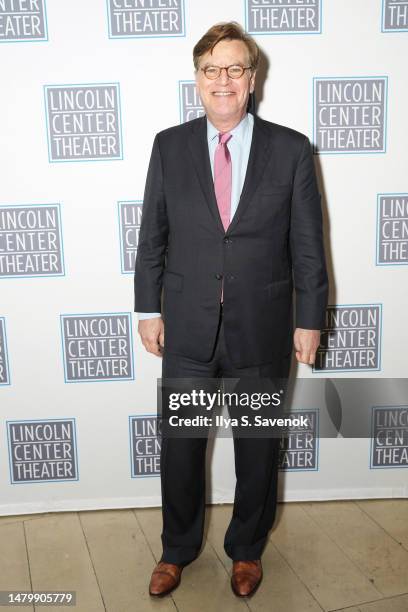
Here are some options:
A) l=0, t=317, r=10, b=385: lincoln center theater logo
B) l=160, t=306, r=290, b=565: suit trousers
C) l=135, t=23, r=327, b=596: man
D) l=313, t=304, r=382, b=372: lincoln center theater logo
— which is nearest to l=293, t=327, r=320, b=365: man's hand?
l=135, t=23, r=327, b=596: man

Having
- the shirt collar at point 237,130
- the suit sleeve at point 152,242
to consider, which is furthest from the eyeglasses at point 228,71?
the suit sleeve at point 152,242

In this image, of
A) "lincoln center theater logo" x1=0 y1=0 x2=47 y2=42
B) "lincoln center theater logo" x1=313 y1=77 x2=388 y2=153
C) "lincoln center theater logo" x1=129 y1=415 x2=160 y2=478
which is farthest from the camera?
"lincoln center theater logo" x1=129 y1=415 x2=160 y2=478

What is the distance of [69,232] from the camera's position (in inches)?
96.0

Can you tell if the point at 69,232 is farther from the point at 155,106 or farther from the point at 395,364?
the point at 395,364

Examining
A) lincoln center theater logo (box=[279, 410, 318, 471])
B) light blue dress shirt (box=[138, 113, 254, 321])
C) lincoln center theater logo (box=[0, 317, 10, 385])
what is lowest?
lincoln center theater logo (box=[279, 410, 318, 471])

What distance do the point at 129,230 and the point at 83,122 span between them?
0.43 meters

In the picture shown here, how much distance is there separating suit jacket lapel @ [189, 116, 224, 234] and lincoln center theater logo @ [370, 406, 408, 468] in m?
1.24

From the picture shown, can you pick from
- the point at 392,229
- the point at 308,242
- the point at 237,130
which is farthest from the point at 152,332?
the point at 392,229

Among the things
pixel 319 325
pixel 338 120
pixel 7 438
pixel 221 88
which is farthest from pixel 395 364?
pixel 7 438

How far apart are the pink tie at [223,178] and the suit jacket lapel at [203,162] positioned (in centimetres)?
2

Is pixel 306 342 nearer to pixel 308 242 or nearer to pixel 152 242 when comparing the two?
pixel 308 242

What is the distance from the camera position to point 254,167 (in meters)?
1.96

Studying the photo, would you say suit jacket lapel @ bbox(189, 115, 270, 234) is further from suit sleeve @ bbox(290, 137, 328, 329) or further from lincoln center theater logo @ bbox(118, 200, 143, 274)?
lincoln center theater logo @ bbox(118, 200, 143, 274)

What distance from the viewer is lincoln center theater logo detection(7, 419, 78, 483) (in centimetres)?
259
